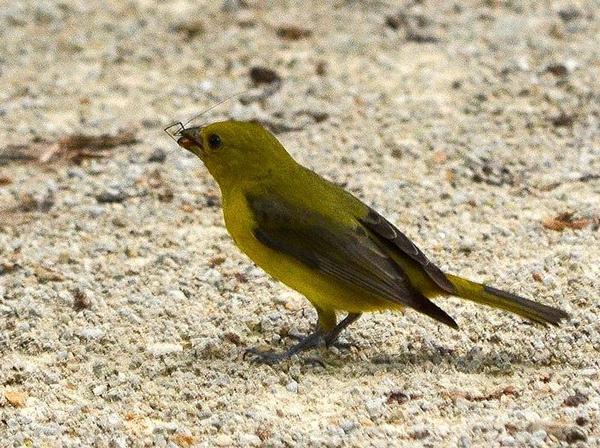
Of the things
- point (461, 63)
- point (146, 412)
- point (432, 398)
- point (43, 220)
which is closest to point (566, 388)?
point (432, 398)

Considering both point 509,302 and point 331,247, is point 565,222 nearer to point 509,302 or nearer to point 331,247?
point 509,302

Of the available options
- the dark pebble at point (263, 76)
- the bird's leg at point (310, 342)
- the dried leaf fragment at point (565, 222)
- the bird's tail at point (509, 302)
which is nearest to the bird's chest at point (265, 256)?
the bird's leg at point (310, 342)

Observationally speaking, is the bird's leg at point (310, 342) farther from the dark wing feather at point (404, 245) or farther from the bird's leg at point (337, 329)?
the dark wing feather at point (404, 245)

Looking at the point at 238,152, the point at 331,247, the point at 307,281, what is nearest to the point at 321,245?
the point at 331,247

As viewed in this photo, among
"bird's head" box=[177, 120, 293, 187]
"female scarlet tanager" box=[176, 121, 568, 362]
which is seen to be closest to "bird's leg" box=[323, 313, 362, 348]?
"female scarlet tanager" box=[176, 121, 568, 362]

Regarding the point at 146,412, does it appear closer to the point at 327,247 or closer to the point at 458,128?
the point at 327,247
